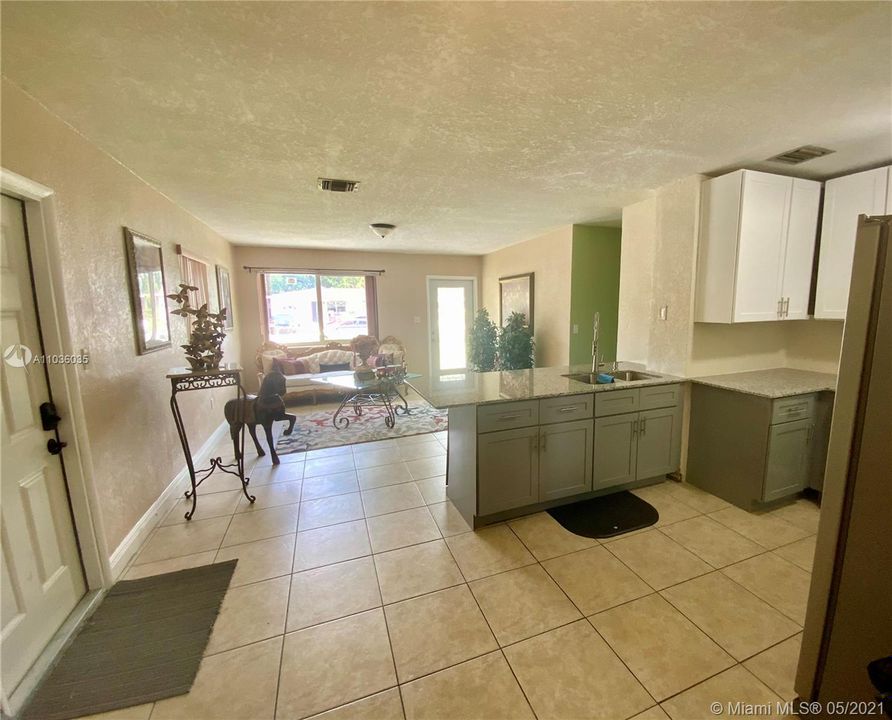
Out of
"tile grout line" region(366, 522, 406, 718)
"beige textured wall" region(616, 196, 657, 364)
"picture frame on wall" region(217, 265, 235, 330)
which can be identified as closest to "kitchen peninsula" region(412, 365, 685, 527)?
"beige textured wall" region(616, 196, 657, 364)

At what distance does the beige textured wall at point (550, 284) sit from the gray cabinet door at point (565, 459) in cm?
208

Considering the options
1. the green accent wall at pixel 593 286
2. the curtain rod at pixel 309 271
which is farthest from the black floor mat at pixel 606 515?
the curtain rod at pixel 309 271

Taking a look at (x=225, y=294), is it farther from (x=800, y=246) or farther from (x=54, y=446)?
(x=800, y=246)

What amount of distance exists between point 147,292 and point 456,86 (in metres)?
2.47

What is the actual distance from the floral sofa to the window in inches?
10.7

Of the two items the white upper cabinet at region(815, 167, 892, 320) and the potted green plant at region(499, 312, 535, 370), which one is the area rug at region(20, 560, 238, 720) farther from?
the white upper cabinet at region(815, 167, 892, 320)

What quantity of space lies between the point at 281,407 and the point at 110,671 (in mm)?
2281

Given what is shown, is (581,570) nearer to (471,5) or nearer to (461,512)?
(461,512)

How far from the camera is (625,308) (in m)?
3.44

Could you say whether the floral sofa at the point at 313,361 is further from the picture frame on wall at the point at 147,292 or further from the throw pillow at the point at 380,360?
the picture frame on wall at the point at 147,292

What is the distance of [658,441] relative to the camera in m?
2.83

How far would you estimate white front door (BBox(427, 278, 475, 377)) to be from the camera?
6.59 m

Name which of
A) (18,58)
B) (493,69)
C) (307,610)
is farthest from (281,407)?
(493,69)

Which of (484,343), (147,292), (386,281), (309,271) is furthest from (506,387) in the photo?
(309,271)
